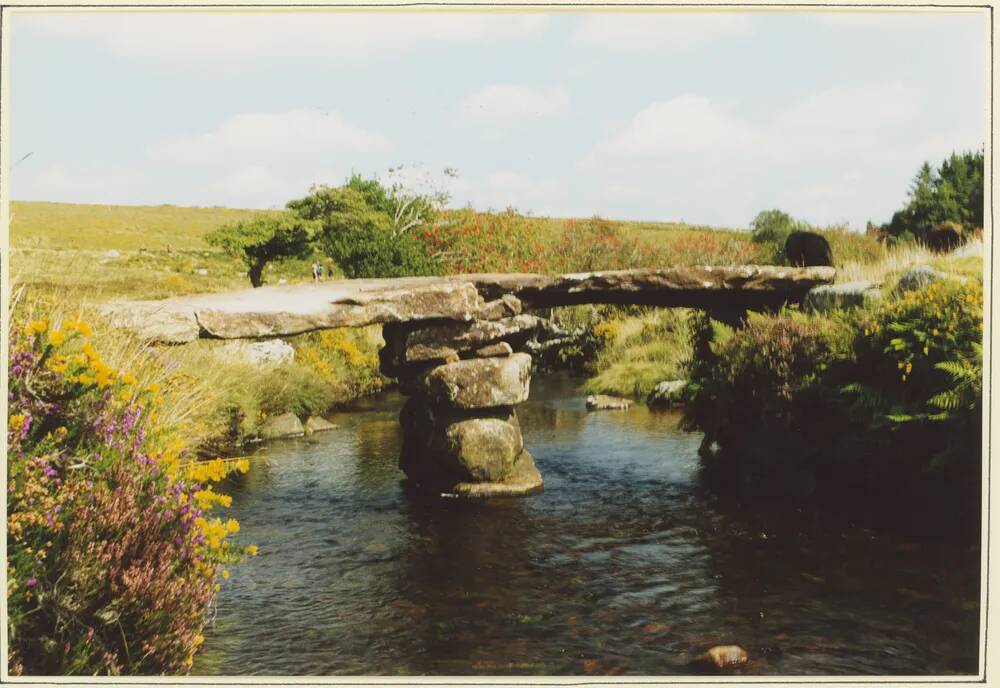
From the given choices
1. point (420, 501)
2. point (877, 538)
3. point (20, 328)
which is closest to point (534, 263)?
point (420, 501)

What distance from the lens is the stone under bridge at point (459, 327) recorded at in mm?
10531

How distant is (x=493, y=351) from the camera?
Answer: 12195mm

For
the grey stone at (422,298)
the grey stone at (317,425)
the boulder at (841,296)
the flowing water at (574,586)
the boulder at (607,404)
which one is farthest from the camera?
the boulder at (607,404)

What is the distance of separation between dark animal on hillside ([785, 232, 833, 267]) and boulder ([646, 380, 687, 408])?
A: 403 centimetres

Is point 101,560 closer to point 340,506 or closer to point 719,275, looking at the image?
point 340,506

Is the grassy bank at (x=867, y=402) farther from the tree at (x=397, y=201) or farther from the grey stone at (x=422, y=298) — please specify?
the tree at (x=397, y=201)

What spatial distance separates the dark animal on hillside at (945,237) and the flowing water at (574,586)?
8250 mm

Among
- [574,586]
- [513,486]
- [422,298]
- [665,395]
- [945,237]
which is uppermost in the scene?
[945,237]

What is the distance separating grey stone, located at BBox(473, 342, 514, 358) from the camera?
12.2 m

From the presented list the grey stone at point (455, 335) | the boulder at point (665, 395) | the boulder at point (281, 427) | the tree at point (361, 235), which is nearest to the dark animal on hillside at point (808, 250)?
the boulder at point (665, 395)

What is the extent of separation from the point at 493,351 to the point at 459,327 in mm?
658

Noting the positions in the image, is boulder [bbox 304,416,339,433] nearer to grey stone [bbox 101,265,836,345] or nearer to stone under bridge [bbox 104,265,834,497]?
stone under bridge [bbox 104,265,834,497]

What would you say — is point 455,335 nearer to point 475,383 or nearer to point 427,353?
point 427,353

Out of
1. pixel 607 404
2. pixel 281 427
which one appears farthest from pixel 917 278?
pixel 281 427
